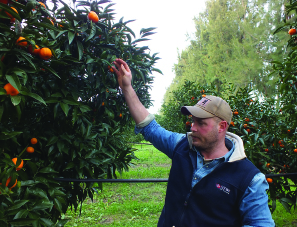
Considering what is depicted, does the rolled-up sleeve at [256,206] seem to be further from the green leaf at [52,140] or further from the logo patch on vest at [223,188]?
the green leaf at [52,140]

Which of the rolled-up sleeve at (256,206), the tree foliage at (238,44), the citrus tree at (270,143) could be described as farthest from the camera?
the tree foliage at (238,44)

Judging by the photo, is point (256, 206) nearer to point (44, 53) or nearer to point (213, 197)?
point (213, 197)

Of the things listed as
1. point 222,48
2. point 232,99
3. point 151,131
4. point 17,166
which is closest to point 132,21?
point 151,131

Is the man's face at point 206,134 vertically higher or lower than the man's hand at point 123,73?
lower

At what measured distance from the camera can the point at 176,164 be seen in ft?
4.41

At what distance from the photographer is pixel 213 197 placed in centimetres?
111

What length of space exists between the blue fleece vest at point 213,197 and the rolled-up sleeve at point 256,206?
3cm

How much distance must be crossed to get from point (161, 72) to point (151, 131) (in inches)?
26.8

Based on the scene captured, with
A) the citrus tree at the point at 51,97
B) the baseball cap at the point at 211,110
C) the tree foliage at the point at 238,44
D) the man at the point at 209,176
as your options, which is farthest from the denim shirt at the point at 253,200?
the tree foliage at the point at 238,44

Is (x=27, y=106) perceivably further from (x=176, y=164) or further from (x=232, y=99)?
(x=232, y=99)

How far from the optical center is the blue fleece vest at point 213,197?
3.58 feet

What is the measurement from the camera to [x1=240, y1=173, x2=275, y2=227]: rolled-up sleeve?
100 cm

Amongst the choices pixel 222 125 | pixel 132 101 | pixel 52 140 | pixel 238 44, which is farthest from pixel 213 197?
pixel 238 44

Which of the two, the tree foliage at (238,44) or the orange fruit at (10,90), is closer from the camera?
the orange fruit at (10,90)
